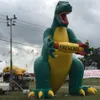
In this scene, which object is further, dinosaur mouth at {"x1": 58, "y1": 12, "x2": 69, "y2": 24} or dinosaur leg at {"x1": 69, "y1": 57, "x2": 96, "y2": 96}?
dinosaur leg at {"x1": 69, "y1": 57, "x2": 96, "y2": 96}

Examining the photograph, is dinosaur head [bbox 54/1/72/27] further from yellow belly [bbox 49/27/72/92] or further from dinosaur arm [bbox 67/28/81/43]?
dinosaur arm [bbox 67/28/81/43]

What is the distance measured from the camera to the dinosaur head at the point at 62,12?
1331cm

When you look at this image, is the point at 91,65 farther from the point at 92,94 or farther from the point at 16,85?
the point at 92,94

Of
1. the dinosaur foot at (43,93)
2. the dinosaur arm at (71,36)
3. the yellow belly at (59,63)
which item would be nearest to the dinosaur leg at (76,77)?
the yellow belly at (59,63)

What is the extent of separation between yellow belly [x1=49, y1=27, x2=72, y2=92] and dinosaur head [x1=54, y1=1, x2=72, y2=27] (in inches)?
15.1

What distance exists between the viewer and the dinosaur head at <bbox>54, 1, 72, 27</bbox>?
13.3 meters

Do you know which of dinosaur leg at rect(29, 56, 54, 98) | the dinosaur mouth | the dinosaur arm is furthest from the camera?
Answer: the dinosaur arm

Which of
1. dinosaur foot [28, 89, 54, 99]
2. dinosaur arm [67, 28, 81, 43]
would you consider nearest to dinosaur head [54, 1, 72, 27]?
dinosaur arm [67, 28, 81, 43]

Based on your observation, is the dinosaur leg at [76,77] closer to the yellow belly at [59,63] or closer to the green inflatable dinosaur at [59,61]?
the green inflatable dinosaur at [59,61]

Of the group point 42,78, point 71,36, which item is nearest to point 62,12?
point 71,36

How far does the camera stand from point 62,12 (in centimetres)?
1345

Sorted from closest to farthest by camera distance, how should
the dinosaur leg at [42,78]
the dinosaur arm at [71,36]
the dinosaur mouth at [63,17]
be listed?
the dinosaur leg at [42,78] < the dinosaur mouth at [63,17] < the dinosaur arm at [71,36]

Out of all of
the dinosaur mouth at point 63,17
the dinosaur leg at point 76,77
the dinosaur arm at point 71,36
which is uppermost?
the dinosaur mouth at point 63,17

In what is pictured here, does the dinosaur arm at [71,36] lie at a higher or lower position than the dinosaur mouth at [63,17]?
lower
